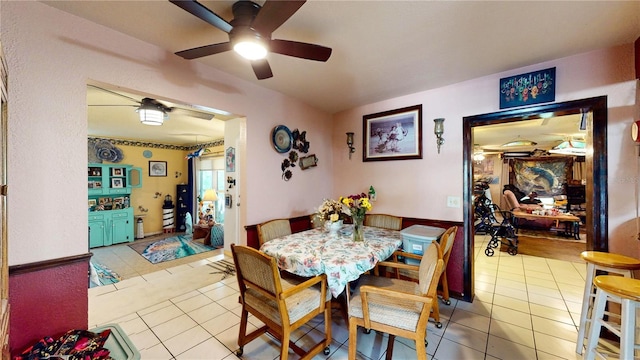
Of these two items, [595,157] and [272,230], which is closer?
[595,157]

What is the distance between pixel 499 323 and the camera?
2.17 metres

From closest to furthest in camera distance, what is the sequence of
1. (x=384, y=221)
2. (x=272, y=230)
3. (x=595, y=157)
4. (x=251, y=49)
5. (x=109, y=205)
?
(x=251, y=49) < (x=595, y=157) < (x=272, y=230) < (x=384, y=221) < (x=109, y=205)

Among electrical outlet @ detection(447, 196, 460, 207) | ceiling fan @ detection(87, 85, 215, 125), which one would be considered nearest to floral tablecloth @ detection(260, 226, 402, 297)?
electrical outlet @ detection(447, 196, 460, 207)

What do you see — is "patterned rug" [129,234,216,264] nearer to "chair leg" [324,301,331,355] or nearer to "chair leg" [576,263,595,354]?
"chair leg" [324,301,331,355]

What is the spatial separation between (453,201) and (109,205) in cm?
642

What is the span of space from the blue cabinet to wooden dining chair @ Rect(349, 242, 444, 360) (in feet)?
18.1

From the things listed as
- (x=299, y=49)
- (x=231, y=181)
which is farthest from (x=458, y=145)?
(x=231, y=181)

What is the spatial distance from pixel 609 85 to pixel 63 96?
4.00m

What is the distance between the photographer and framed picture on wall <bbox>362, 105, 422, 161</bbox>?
2.92 metres

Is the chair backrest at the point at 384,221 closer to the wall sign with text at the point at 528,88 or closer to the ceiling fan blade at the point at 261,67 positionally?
the wall sign with text at the point at 528,88

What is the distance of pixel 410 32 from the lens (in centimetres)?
172

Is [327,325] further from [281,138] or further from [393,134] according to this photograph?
[393,134]

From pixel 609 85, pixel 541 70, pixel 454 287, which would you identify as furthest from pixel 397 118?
pixel 454 287

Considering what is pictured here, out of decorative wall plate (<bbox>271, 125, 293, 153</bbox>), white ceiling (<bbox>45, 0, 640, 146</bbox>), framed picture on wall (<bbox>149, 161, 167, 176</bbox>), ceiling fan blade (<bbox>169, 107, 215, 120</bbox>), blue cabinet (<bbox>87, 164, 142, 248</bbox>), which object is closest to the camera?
white ceiling (<bbox>45, 0, 640, 146</bbox>)
